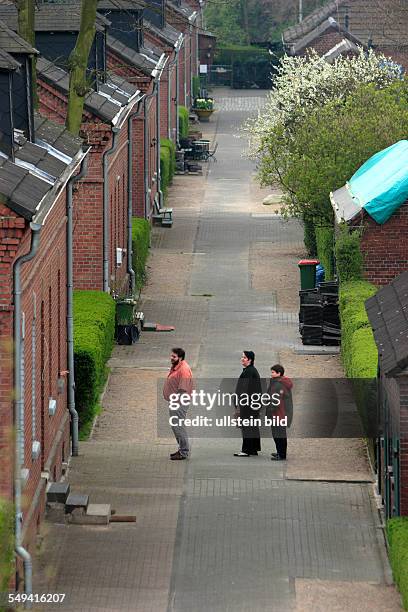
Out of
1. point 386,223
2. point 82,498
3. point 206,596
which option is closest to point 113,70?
point 386,223

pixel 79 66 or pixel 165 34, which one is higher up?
pixel 79 66

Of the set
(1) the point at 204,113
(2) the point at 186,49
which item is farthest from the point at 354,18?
(2) the point at 186,49

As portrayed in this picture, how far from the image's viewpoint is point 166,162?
44.8 metres

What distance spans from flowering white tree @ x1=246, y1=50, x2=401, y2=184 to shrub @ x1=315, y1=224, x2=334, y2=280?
68.2 inches

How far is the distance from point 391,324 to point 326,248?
14150 millimetres

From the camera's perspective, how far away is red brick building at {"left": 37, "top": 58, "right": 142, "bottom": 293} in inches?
1002

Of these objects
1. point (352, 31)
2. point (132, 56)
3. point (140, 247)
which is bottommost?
point (352, 31)

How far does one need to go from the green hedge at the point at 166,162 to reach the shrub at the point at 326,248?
12484 mm

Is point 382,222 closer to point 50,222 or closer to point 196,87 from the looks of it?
point 50,222

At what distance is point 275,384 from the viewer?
19.7 metres

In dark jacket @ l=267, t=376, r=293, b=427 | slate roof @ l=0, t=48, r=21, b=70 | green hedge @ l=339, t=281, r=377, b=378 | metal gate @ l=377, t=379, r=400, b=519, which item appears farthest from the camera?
green hedge @ l=339, t=281, r=377, b=378

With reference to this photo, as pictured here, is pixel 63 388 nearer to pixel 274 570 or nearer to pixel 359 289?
pixel 274 570

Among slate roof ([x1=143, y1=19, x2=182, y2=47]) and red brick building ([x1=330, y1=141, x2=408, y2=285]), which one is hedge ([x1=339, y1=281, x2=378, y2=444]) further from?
slate roof ([x1=143, y1=19, x2=182, y2=47])

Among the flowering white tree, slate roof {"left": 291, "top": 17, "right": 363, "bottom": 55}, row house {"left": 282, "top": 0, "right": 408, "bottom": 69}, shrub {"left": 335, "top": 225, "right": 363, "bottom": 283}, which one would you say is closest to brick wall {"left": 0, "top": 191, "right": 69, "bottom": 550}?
shrub {"left": 335, "top": 225, "right": 363, "bottom": 283}
